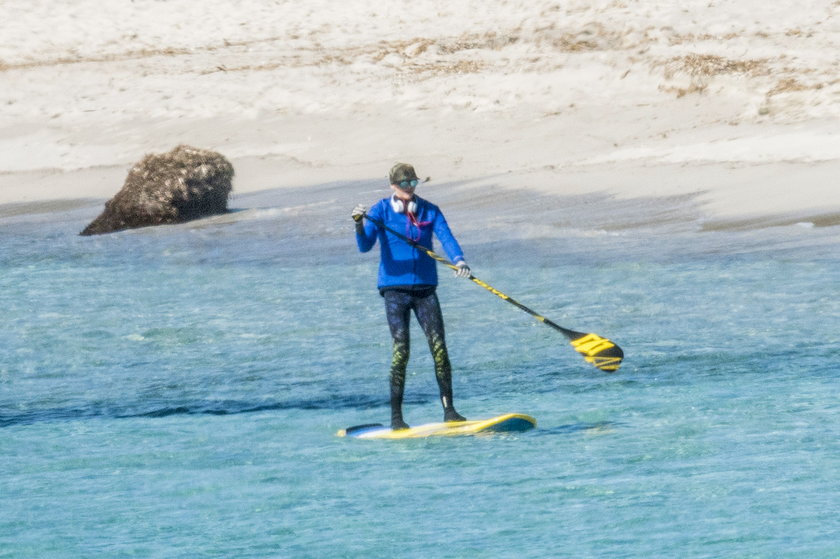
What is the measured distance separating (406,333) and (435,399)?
1589 millimetres

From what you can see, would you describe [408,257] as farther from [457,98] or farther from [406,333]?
[457,98]

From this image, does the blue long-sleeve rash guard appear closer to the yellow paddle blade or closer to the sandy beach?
the yellow paddle blade

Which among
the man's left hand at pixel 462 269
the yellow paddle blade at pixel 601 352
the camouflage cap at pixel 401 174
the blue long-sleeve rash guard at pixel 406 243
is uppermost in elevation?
the camouflage cap at pixel 401 174

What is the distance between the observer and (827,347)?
12.7 m

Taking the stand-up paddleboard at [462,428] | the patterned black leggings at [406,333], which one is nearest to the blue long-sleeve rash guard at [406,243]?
the patterned black leggings at [406,333]

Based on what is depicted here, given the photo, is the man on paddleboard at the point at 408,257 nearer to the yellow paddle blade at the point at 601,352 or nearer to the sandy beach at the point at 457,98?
the yellow paddle blade at the point at 601,352

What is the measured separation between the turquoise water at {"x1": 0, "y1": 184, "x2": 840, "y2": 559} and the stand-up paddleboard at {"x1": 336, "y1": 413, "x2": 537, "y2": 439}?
129 millimetres

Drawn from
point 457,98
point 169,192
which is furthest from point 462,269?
point 457,98

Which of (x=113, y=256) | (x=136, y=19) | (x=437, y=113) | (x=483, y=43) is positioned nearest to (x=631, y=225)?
(x=113, y=256)

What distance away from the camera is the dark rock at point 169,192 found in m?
24.7

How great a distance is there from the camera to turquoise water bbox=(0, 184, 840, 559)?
814cm

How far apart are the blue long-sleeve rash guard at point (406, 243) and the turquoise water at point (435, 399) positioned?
112cm

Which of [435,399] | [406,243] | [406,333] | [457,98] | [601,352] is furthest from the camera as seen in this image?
[457,98]

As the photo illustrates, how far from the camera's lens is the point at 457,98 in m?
31.5
